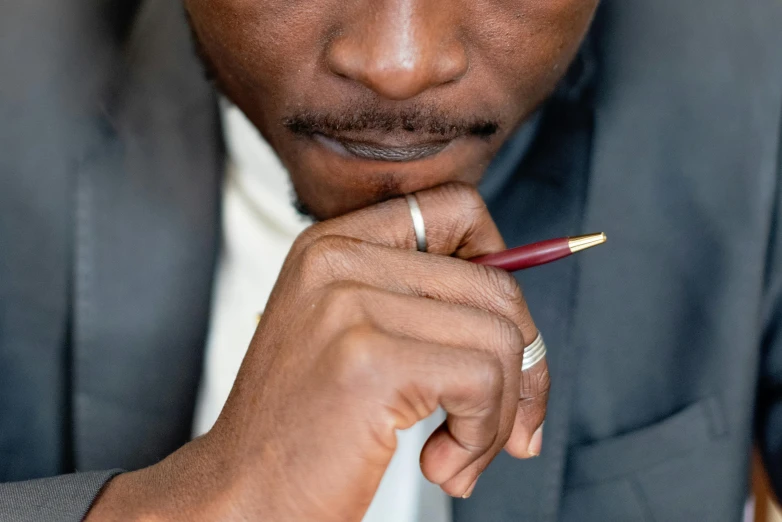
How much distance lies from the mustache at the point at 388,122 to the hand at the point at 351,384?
102 millimetres

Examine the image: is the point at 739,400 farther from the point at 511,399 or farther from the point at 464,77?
the point at 464,77

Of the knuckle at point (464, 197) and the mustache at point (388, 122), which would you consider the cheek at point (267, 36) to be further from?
the knuckle at point (464, 197)

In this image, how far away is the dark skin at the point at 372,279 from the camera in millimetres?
700

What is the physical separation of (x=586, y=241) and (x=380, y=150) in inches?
10.5

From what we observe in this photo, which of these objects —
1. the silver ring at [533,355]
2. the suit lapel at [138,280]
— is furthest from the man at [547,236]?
the silver ring at [533,355]

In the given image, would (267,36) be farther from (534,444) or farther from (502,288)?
(534,444)

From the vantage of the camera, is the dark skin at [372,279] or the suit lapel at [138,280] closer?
the dark skin at [372,279]

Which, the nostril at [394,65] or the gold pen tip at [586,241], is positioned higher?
the nostril at [394,65]

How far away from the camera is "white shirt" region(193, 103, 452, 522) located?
112 centimetres

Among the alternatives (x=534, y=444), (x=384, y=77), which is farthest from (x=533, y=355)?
(x=384, y=77)

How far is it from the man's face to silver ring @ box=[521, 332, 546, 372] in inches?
9.2

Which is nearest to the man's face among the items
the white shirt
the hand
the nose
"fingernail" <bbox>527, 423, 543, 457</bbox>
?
the nose

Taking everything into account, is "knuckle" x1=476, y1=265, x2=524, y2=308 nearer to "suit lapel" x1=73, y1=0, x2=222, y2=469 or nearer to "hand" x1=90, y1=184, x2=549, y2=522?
"hand" x1=90, y1=184, x2=549, y2=522

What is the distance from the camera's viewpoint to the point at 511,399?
0.77 m
